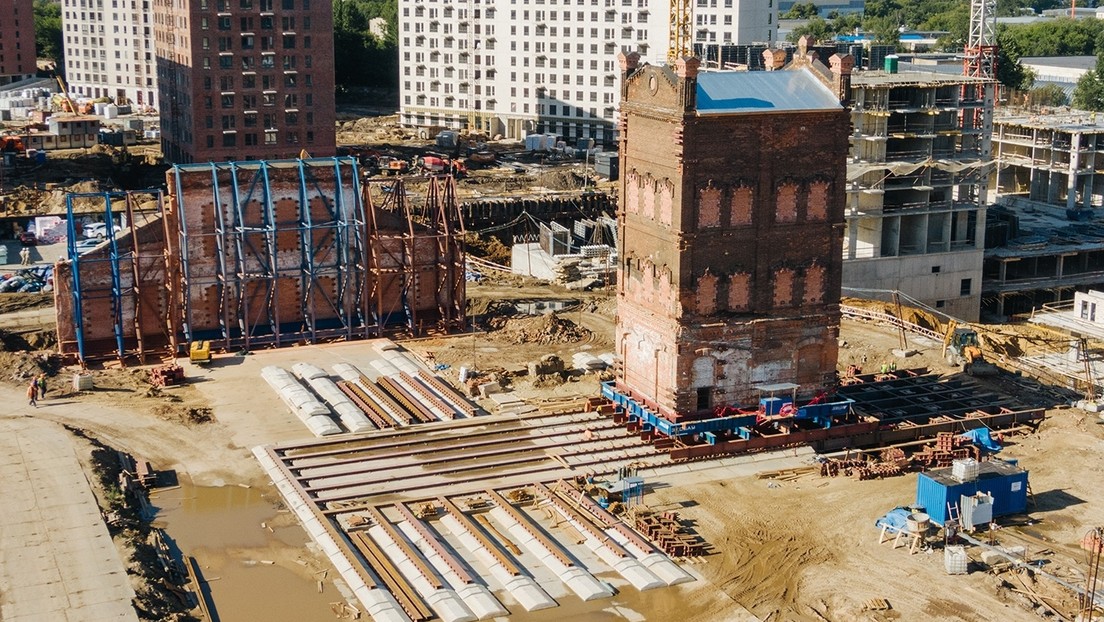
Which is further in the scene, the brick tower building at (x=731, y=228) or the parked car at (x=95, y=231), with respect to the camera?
the parked car at (x=95, y=231)

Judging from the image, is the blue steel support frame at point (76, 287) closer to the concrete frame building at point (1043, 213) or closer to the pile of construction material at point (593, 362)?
the pile of construction material at point (593, 362)

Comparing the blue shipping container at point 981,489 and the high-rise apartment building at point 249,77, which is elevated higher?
the high-rise apartment building at point 249,77

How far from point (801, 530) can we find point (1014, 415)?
51.5 ft

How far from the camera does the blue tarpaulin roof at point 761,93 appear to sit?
5734 centimetres

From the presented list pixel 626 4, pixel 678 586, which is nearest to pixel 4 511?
pixel 678 586

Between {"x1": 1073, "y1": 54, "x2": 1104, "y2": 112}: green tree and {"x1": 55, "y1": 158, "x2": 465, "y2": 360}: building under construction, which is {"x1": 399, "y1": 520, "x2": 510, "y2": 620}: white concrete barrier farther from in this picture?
{"x1": 1073, "y1": 54, "x2": 1104, "y2": 112}: green tree

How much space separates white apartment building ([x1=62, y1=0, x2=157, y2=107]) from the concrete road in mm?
125663

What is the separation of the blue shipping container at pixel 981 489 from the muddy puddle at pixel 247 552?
20.3 m

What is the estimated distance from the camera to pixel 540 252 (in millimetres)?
93188

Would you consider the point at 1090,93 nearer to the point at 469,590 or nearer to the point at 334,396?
the point at 334,396

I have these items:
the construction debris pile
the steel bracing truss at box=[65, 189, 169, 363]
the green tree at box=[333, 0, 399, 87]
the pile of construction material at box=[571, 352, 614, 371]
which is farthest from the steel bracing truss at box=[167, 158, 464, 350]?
the green tree at box=[333, 0, 399, 87]

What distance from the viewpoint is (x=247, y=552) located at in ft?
162

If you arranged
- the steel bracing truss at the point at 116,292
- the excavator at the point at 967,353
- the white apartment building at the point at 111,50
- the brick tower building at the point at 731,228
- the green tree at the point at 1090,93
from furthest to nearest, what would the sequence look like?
the white apartment building at the point at 111,50, the green tree at the point at 1090,93, the steel bracing truss at the point at 116,292, the excavator at the point at 967,353, the brick tower building at the point at 731,228

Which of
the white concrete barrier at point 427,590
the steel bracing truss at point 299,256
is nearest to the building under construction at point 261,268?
the steel bracing truss at point 299,256
